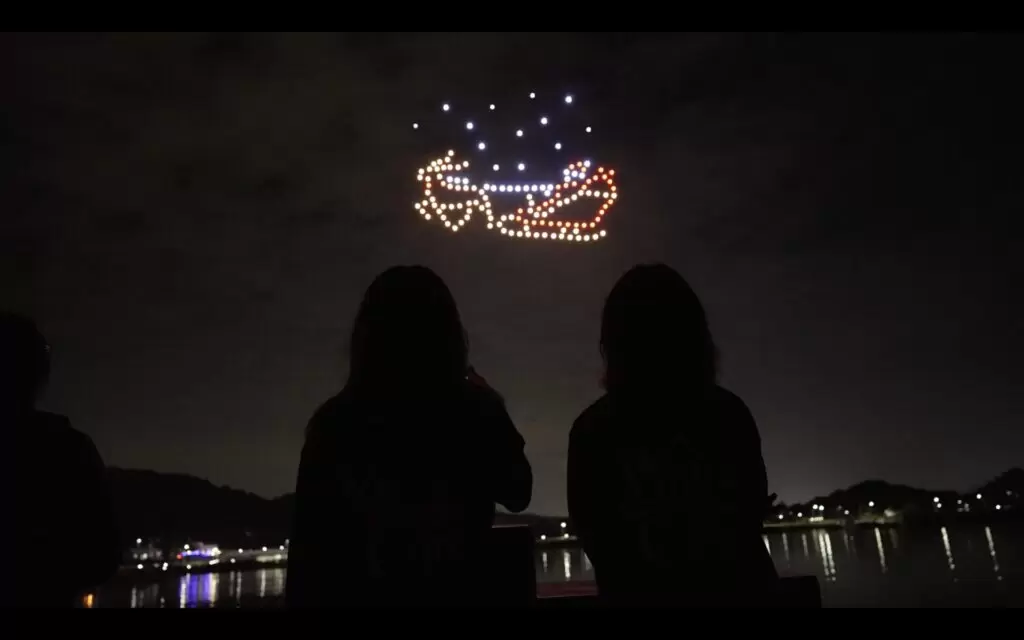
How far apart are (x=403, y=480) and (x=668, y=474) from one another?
35.6 inches

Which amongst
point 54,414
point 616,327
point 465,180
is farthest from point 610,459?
point 465,180

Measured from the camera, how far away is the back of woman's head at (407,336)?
240cm

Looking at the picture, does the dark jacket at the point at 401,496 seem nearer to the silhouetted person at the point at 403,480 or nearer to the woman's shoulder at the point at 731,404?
the silhouetted person at the point at 403,480

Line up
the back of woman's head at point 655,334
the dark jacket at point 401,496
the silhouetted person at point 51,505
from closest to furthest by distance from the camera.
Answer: the dark jacket at point 401,496
the silhouetted person at point 51,505
the back of woman's head at point 655,334

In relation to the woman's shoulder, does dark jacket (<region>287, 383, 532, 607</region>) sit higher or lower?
lower

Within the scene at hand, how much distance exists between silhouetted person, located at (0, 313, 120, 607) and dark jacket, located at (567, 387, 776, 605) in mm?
1826

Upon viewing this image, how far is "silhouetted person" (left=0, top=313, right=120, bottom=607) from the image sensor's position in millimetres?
2361

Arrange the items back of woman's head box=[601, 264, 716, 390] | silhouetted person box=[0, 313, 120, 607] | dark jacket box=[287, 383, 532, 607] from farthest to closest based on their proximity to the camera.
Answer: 1. back of woman's head box=[601, 264, 716, 390]
2. silhouetted person box=[0, 313, 120, 607]
3. dark jacket box=[287, 383, 532, 607]

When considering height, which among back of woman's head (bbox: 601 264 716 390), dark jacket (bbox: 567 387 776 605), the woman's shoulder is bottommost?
dark jacket (bbox: 567 387 776 605)

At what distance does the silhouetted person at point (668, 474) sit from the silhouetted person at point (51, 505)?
1.83 metres

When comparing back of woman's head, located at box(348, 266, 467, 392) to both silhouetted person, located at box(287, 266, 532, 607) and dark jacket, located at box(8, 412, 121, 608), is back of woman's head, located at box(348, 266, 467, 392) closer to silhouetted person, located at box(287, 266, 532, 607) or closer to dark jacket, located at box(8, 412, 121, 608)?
silhouetted person, located at box(287, 266, 532, 607)

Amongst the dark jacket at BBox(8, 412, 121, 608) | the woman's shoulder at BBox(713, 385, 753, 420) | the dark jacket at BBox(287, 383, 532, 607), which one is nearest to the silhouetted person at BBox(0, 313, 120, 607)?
the dark jacket at BBox(8, 412, 121, 608)

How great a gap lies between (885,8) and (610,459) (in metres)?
1.60

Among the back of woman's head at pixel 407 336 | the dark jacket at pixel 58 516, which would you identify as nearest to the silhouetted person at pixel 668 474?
the back of woman's head at pixel 407 336
